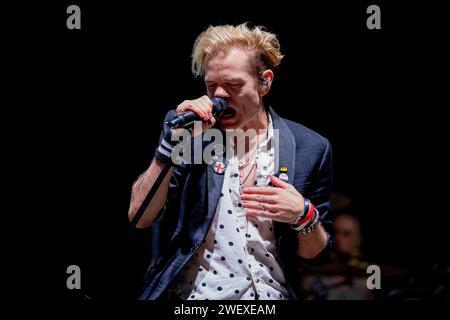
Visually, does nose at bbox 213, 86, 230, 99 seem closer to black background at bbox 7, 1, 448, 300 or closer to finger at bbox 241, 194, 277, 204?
finger at bbox 241, 194, 277, 204

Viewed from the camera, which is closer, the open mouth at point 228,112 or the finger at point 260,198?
the finger at point 260,198

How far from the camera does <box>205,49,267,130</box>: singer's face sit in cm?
166

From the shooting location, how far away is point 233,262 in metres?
1.60

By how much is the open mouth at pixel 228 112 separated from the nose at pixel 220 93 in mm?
49

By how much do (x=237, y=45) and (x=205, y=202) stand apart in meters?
0.52

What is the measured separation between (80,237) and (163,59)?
1.00m

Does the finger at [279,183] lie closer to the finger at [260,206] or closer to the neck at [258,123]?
the finger at [260,206]

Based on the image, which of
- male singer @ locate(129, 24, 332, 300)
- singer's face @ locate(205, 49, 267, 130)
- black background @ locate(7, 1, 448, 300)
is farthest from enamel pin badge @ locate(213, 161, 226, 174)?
black background @ locate(7, 1, 448, 300)

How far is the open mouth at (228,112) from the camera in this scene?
1697 millimetres

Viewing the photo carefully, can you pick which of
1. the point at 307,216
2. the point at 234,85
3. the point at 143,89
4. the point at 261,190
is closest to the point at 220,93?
the point at 234,85

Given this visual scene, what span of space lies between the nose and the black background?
3.10ft

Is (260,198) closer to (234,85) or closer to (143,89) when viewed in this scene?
(234,85)

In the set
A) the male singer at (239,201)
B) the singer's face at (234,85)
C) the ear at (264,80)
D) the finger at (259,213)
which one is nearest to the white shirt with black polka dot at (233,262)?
the male singer at (239,201)

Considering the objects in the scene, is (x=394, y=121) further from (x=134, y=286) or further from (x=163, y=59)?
(x=134, y=286)
